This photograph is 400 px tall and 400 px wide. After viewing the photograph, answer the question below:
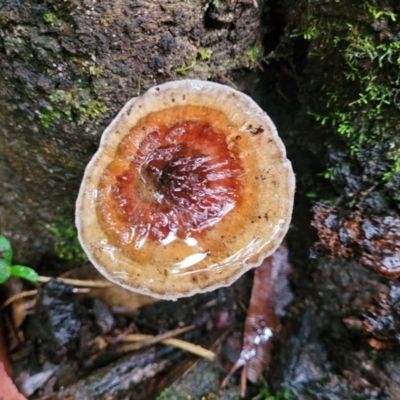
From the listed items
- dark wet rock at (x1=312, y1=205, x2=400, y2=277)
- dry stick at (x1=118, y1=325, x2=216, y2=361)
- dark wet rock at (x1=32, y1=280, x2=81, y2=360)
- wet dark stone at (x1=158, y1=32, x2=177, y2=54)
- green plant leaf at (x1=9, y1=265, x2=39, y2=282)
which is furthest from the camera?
dry stick at (x1=118, y1=325, x2=216, y2=361)

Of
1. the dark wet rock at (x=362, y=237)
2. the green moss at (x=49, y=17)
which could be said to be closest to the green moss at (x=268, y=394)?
the dark wet rock at (x=362, y=237)

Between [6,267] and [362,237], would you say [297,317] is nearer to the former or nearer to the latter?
[362,237]

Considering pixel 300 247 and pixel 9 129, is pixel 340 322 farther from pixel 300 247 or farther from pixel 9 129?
pixel 9 129

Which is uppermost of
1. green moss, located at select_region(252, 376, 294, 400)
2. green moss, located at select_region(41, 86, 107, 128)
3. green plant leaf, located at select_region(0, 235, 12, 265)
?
green moss, located at select_region(41, 86, 107, 128)

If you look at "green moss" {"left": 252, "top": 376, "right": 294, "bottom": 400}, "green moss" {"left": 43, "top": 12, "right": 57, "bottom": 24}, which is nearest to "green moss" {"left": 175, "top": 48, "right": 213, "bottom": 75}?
"green moss" {"left": 43, "top": 12, "right": 57, "bottom": 24}

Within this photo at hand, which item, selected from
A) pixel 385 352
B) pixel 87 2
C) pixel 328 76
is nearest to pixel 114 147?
pixel 87 2

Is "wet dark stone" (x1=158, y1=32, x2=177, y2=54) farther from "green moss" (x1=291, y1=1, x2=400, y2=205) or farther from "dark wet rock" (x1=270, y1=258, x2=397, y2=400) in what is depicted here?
"dark wet rock" (x1=270, y1=258, x2=397, y2=400)
